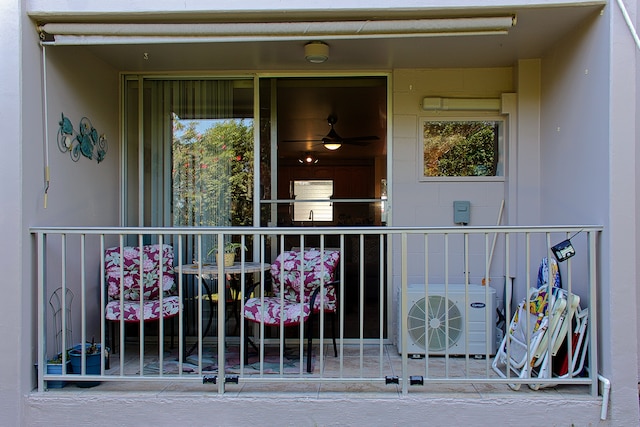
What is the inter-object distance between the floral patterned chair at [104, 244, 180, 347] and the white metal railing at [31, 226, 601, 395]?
3.9 inches

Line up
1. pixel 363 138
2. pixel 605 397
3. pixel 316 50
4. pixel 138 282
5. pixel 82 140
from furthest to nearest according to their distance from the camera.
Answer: pixel 363 138 → pixel 138 282 → pixel 82 140 → pixel 316 50 → pixel 605 397

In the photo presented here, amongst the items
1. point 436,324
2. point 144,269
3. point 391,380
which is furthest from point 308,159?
point 391,380

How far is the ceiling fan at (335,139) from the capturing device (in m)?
4.02

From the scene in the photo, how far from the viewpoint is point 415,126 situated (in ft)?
13.0

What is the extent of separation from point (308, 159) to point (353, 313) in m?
1.33

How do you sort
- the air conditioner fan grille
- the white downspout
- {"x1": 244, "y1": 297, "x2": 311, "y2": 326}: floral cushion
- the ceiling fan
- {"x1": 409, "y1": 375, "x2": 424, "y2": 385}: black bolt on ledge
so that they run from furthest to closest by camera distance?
the ceiling fan
the air conditioner fan grille
{"x1": 244, "y1": 297, "x2": 311, "y2": 326}: floral cushion
{"x1": 409, "y1": 375, "x2": 424, "y2": 385}: black bolt on ledge
the white downspout

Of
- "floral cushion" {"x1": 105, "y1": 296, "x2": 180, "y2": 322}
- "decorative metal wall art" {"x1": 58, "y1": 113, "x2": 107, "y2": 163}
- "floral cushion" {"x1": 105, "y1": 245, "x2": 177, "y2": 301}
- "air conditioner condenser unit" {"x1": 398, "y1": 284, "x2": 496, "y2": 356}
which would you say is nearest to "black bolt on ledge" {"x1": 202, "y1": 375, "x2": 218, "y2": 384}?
"floral cushion" {"x1": 105, "y1": 296, "x2": 180, "y2": 322}

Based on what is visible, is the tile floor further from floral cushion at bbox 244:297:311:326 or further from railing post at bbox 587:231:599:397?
floral cushion at bbox 244:297:311:326

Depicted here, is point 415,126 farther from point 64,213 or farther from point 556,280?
point 64,213

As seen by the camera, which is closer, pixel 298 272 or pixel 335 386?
pixel 335 386

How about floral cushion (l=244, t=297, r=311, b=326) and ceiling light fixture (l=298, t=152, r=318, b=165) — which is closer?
floral cushion (l=244, t=297, r=311, b=326)

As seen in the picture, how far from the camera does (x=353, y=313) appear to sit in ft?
13.8

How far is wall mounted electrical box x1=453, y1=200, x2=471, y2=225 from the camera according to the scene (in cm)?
388

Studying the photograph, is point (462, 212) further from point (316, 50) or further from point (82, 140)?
point (82, 140)
